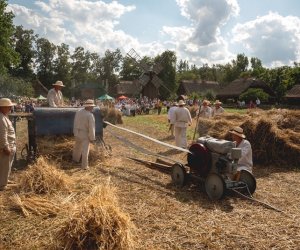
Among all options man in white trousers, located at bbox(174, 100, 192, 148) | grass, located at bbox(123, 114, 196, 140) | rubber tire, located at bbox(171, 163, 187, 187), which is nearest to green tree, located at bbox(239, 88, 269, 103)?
grass, located at bbox(123, 114, 196, 140)

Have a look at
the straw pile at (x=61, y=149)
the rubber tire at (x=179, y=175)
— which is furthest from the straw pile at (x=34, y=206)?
the straw pile at (x=61, y=149)

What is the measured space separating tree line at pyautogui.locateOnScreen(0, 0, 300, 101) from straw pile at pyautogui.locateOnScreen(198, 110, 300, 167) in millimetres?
29031

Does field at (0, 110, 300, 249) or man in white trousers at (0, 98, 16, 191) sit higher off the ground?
man in white trousers at (0, 98, 16, 191)

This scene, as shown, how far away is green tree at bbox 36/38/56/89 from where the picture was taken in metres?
86.6

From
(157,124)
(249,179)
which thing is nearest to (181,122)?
(249,179)

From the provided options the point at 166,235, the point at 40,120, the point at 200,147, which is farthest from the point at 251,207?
the point at 40,120

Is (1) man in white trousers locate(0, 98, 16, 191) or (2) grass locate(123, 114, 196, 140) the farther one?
(2) grass locate(123, 114, 196, 140)

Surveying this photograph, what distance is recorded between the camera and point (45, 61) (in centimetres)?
8850

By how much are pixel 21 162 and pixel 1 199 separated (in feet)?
12.7

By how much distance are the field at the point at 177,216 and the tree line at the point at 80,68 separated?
1206 inches

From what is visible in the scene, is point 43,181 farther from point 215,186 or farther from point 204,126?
point 204,126

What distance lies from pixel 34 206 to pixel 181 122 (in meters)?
7.74

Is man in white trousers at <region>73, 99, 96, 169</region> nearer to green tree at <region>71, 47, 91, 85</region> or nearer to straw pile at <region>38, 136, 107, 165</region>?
straw pile at <region>38, 136, 107, 165</region>

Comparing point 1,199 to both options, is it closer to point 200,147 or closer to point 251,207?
point 200,147
